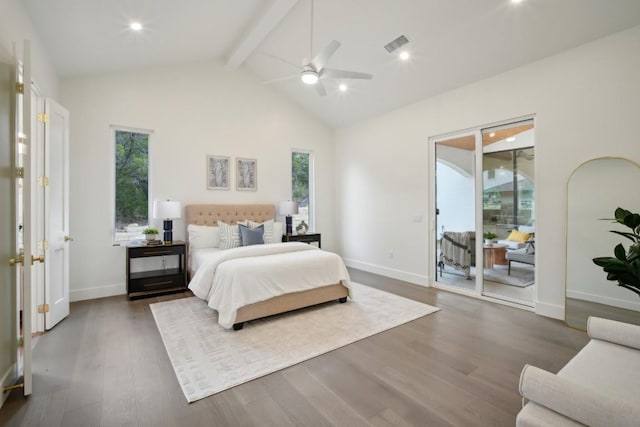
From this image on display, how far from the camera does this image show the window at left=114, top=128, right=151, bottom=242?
4785 mm

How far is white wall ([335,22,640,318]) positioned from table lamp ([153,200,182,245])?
11.6 ft

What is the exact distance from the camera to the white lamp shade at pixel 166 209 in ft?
15.2

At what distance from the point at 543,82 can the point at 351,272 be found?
4.25 metres

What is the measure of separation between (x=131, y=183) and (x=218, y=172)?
136cm

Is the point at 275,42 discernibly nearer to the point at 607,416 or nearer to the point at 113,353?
the point at 113,353

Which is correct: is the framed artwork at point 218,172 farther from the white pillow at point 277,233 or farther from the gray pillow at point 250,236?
the white pillow at point 277,233

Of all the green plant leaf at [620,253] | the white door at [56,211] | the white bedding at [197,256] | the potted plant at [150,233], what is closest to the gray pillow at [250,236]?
the white bedding at [197,256]

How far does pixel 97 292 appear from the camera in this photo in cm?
452

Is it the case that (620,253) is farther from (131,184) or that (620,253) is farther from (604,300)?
(131,184)

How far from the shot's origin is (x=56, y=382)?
2355 millimetres

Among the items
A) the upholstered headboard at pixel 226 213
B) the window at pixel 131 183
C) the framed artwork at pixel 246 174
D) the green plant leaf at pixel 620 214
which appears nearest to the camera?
the green plant leaf at pixel 620 214

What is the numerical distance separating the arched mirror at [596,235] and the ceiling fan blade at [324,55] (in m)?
3.01

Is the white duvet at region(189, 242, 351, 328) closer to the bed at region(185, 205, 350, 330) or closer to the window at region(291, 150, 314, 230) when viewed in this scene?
the bed at region(185, 205, 350, 330)

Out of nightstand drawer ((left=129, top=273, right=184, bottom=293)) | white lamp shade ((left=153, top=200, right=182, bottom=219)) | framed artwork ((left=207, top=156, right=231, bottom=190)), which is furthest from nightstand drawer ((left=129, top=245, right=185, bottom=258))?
framed artwork ((left=207, top=156, right=231, bottom=190))
